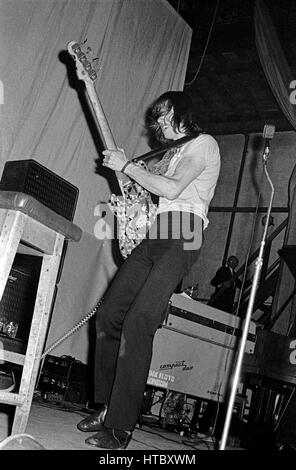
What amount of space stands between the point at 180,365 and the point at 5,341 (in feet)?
4.43

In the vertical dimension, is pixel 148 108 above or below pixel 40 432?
above

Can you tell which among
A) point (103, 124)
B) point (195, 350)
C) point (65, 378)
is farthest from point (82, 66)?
point (65, 378)

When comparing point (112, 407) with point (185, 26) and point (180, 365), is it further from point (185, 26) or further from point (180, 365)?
point (185, 26)

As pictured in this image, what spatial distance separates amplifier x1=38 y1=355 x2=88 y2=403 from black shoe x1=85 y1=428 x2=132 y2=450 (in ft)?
5.93

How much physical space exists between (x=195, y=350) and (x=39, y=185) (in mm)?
1757

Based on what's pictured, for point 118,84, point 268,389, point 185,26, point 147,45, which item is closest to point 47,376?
point 268,389

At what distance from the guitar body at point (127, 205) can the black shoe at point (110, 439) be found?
98cm

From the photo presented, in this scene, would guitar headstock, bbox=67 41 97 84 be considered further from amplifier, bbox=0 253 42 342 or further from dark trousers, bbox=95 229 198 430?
amplifier, bbox=0 253 42 342

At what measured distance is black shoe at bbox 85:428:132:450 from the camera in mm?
2117

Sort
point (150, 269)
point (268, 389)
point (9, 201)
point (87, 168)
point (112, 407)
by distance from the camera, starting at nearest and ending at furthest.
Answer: point (9, 201), point (112, 407), point (150, 269), point (268, 389), point (87, 168)

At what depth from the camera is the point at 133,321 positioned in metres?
2.25

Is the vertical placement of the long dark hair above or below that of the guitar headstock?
below

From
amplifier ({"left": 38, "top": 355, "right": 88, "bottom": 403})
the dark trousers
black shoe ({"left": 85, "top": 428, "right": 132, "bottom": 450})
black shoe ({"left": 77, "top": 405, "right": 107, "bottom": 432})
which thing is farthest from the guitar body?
amplifier ({"left": 38, "top": 355, "right": 88, "bottom": 403})
